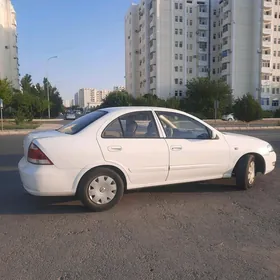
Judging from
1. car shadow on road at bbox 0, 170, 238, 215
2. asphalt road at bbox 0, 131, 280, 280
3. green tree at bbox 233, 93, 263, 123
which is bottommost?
asphalt road at bbox 0, 131, 280, 280

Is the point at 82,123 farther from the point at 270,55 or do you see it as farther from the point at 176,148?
the point at 270,55

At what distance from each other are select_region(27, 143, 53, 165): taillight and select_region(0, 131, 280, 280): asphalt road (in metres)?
0.81

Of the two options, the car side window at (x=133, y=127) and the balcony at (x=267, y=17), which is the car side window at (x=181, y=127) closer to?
the car side window at (x=133, y=127)

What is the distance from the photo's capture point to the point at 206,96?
4578cm

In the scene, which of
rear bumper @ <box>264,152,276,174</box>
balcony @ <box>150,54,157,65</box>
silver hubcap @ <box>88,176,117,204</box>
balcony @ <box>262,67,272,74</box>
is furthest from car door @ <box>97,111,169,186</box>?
balcony @ <box>262,67,272,74</box>

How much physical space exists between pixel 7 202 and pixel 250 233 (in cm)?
384

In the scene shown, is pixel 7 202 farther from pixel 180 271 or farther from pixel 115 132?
pixel 180 271

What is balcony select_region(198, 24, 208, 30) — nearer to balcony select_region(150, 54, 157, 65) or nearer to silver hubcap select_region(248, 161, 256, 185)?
balcony select_region(150, 54, 157, 65)

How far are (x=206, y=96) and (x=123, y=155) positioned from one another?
142ft

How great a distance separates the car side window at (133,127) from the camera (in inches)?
178

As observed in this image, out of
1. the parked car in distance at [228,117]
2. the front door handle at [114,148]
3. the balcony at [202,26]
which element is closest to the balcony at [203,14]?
the balcony at [202,26]

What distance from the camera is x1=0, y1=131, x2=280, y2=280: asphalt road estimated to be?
2877 millimetres

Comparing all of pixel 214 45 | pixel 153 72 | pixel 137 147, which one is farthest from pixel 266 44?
pixel 137 147

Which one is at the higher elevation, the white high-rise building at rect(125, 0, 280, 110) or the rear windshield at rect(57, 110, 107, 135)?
the white high-rise building at rect(125, 0, 280, 110)
